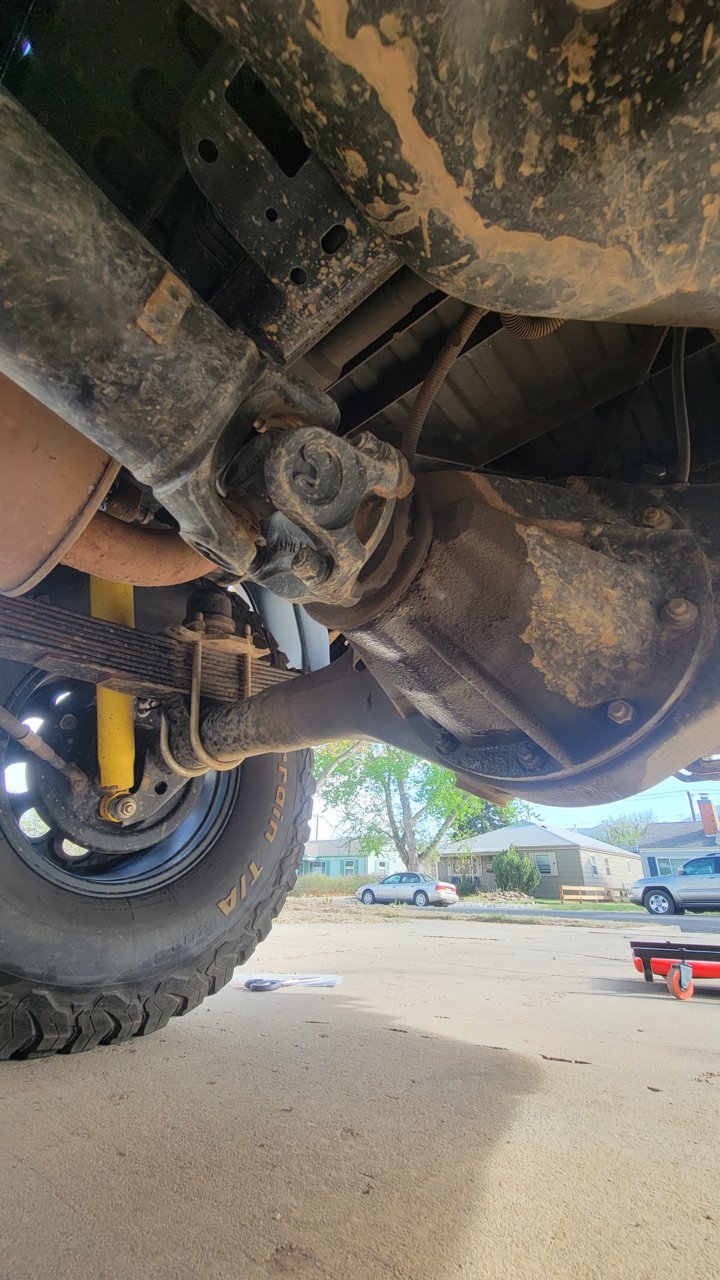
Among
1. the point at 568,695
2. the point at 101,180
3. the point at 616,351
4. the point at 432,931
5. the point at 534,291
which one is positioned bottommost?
the point at 432,931

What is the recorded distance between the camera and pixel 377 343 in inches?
45.0

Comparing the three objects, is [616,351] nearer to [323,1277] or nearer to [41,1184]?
[323,1277]

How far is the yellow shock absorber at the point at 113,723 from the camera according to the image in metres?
1.69

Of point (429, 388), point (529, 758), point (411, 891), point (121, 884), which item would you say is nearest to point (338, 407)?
point (429, 388)

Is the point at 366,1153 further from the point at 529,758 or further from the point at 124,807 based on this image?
the point at 124,807

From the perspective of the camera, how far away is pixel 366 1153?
44.2 inches

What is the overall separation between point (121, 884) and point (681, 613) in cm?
157

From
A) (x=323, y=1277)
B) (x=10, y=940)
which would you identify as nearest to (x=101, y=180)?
(x=323, y=1277)

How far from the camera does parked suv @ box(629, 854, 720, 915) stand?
42.4 feet

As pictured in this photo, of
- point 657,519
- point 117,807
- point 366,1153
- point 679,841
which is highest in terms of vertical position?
point 679,841

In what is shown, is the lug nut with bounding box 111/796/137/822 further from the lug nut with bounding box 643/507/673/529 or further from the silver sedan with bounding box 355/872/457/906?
the silver sedan with bounding box 355/872/457/906

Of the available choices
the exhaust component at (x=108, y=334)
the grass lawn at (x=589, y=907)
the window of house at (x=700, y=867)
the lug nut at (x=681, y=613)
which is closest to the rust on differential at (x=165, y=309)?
the exhaust component at (x=108, y=334)

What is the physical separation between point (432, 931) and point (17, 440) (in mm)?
7224

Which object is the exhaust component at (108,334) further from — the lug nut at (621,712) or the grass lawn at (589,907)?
the grass lawn at (589,907)
